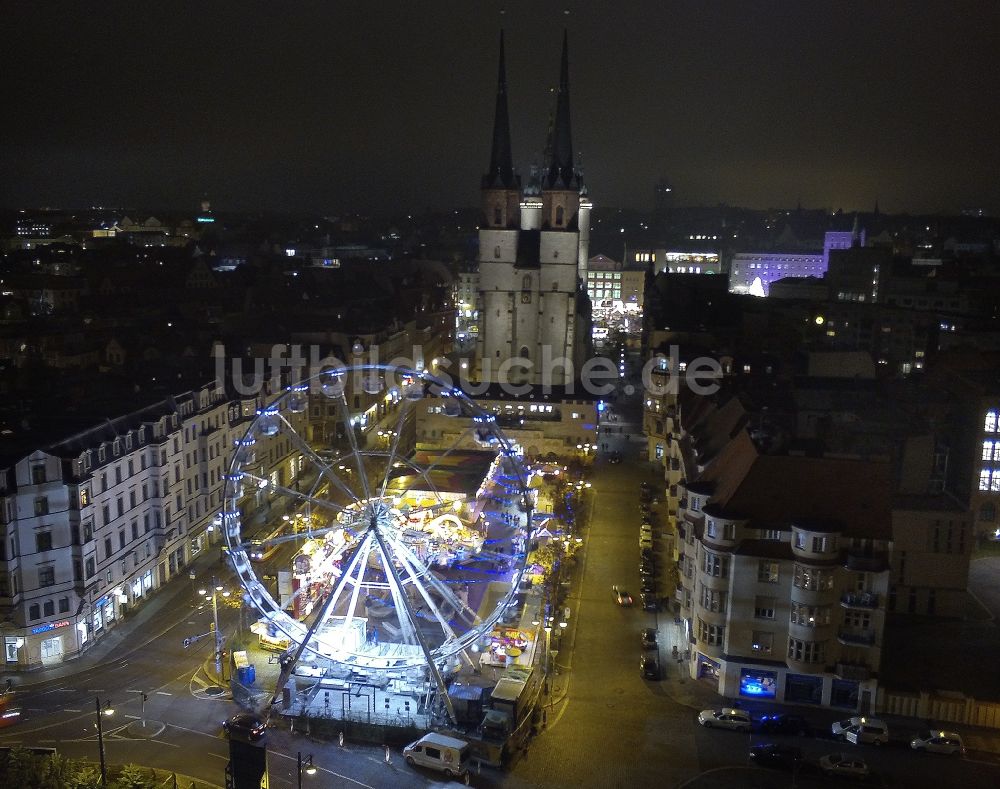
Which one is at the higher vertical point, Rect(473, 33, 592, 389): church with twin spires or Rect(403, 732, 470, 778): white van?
Rect(473, 33, 592, 389): church with twin spires

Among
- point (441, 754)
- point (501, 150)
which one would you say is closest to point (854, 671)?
point (441, 754)

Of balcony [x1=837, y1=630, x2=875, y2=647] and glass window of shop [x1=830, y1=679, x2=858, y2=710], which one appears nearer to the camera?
balcony [x1=837, y1=630, x2=875, y2=647]

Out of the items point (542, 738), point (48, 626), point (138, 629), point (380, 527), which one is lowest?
point (542, 738)

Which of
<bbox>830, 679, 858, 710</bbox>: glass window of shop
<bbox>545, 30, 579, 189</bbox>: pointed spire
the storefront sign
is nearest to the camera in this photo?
<bbox>830, 679, 858, 710</bbox>: glass window of shop

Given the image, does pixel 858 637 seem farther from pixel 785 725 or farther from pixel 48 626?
pixel 48 626

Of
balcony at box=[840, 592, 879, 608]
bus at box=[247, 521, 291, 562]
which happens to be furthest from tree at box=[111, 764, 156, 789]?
balcony at box=[840, 592, 879, 608]

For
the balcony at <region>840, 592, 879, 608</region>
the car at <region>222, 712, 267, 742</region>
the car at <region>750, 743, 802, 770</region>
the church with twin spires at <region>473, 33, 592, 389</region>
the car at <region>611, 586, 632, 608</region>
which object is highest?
the church with twin spires at <region>473, 33, 592, 389</region>

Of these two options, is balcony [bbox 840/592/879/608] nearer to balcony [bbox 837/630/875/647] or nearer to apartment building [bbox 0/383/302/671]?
balcony [bbox 837/630/875/647]
